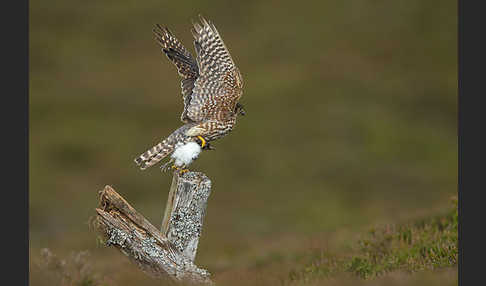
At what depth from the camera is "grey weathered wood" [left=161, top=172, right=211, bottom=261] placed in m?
7.64

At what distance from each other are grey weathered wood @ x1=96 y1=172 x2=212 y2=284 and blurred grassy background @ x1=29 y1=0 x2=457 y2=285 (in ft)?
23.4

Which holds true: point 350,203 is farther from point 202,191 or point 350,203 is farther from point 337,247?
point 202,191

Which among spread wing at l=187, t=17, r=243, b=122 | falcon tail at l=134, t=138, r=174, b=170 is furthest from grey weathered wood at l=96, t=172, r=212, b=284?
spread wing at l=187, t=17, r=243, b=122

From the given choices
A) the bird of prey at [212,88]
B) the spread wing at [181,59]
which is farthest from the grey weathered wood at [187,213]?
the spread wing at [181,59]

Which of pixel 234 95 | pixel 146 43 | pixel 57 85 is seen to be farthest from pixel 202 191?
pixel 146 43

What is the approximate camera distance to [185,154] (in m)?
8.16

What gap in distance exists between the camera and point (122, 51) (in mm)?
33875

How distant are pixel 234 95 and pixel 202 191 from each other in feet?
6.74

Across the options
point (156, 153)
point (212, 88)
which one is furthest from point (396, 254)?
point (156, 153)

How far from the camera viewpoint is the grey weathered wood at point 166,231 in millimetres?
7070

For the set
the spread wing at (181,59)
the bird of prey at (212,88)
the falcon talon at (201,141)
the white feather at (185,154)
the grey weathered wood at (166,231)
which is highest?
the spread wing at (181,59)

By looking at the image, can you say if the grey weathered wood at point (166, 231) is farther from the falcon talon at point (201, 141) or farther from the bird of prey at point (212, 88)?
the bird of prey at point (212, 88)

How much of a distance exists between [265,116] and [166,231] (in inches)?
848

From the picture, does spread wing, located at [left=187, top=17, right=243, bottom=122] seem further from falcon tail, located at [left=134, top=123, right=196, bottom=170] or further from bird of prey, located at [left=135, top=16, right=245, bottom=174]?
falcon tail, located at [left=134, top=123, right=196, bottom=170]
